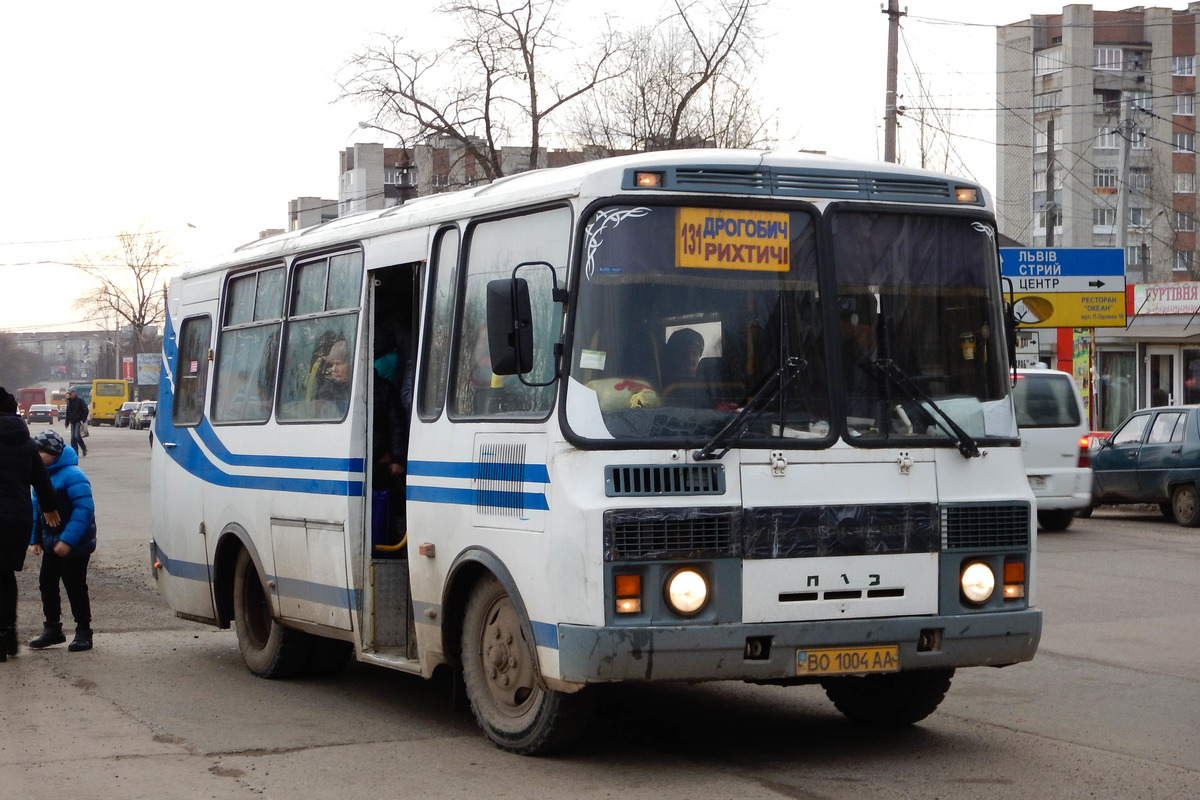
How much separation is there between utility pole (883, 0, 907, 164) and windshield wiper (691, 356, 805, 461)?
64.3ft

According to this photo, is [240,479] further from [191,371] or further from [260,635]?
[191,371]

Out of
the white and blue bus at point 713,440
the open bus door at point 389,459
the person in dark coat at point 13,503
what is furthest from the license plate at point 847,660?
the person in dark coat at point 13,503

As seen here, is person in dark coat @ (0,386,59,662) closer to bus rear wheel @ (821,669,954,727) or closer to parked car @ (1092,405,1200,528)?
bus rear wheel @ (821,669,954,727)

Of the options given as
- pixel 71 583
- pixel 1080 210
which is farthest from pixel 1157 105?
pixel 71 583

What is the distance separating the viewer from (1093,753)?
7.45 m

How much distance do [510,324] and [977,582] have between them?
2.40 metres

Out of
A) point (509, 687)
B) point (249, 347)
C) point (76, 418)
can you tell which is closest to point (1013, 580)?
point (509, 687)

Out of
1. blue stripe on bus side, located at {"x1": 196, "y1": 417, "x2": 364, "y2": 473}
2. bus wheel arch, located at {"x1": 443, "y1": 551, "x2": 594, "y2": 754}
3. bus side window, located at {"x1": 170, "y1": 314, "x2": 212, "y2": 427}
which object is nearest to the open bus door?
blue stripe on bus side, located at {"x1": 196, "y1": 417, "x2": 364, "y2": 473}

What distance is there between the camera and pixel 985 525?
7129 millimetres

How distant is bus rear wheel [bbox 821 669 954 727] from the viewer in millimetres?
7695

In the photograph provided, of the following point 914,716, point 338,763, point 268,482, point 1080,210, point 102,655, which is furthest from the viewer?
point 1080,210

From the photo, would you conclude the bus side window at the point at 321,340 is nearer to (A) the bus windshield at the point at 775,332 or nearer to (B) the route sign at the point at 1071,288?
(A) the bus windshield at the point at 775,332

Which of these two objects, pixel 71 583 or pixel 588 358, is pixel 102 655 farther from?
pixel 588 358

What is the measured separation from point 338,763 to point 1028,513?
3.37 metres
